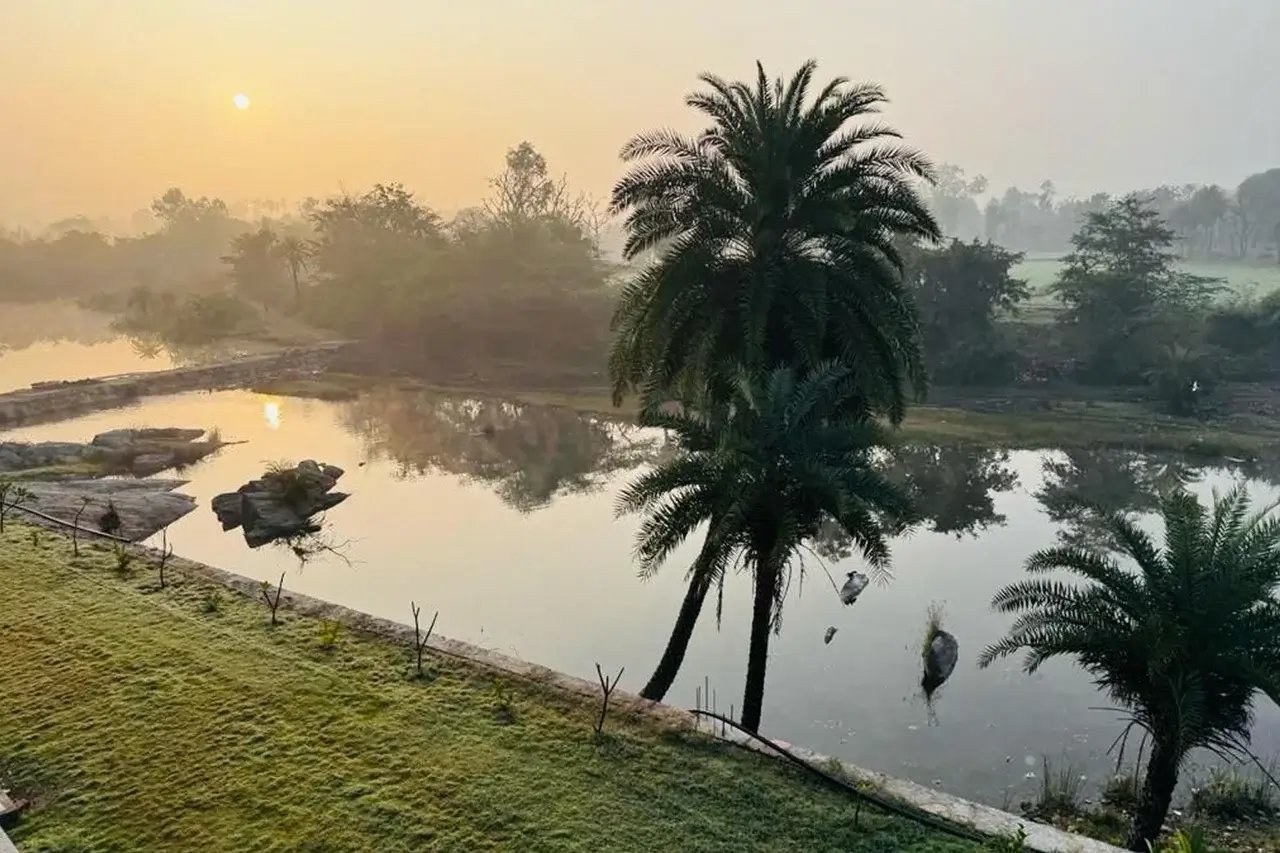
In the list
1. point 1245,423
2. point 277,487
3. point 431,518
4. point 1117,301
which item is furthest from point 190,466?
point 1117,301

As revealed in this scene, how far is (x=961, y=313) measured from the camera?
40.2 m

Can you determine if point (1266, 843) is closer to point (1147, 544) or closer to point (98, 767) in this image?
point (1147, 544)

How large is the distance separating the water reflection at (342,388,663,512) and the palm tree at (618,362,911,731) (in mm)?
12033

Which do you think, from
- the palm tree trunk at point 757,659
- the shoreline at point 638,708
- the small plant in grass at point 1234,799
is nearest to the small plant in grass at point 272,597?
the shoreline at point 638,708

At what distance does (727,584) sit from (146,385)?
101ft

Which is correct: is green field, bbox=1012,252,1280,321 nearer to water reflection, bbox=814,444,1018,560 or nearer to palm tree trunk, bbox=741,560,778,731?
water reflection, bbox=814,444,1018,560

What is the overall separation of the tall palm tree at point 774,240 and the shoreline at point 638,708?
2.83 m

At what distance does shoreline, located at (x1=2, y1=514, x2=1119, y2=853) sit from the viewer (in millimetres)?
5590

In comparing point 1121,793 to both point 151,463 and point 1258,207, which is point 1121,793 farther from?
point 1258,207

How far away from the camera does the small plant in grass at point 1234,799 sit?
338 inches

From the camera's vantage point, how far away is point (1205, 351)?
37875mm

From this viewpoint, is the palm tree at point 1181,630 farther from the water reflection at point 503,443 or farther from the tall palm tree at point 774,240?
the water reflection at point 503,443

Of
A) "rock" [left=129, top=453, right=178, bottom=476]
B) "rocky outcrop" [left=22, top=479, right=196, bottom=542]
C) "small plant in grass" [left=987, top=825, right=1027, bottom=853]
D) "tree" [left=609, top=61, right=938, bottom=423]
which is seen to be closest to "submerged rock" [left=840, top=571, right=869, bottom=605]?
"tree" [left=609, top=61, right=938, bottom=423]

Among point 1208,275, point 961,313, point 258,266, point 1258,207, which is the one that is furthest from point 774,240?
point 1258,207
